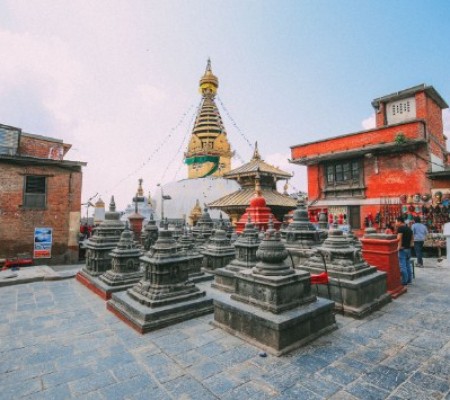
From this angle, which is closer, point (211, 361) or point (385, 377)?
point (385, 377)

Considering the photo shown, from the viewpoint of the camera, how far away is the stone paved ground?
2926 millimetres

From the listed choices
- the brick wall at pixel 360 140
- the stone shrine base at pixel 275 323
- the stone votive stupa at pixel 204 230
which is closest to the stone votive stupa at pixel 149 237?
the stone votive stupa at pixel 204 230

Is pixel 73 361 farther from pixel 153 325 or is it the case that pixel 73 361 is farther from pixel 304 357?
pixel 304 357

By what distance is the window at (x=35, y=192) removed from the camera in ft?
42.4

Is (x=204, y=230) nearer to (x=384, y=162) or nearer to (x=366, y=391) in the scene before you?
(x=366, y=391)

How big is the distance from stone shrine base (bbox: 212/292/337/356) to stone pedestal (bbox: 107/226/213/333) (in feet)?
2.43

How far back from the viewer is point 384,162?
1606cm

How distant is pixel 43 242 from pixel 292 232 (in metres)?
12.0

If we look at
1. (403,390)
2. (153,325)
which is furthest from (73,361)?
(403,390)

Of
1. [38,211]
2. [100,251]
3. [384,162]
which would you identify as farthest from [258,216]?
[38,211]

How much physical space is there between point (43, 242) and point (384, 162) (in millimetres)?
18816

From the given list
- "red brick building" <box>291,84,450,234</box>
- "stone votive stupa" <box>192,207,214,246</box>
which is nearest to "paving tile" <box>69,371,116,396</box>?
"stone votive stupa" <box>192,207,214,246</box>

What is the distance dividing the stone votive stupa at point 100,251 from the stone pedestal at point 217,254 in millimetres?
2798

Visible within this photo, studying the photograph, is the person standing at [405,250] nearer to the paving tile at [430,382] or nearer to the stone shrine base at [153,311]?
the paving tile at [430,382]
